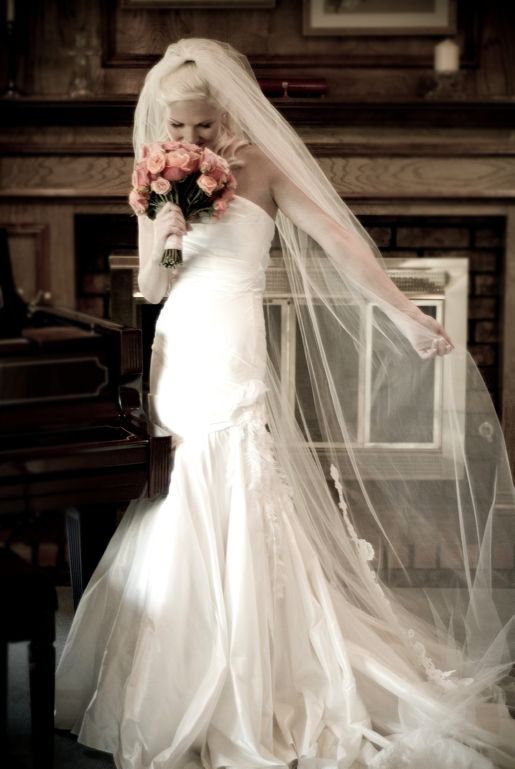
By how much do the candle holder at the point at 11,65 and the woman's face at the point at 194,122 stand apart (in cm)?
160

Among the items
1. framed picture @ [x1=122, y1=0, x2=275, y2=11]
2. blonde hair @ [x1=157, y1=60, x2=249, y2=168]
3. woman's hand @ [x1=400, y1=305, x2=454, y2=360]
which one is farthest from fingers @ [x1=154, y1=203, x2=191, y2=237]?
framed picture @ [x1=122, y1=0, x2=275, y2=11]

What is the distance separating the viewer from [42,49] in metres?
3.86

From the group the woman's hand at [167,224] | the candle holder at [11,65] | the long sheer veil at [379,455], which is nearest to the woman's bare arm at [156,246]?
the woman's hand at [167,224]

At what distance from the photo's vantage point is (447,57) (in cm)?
372

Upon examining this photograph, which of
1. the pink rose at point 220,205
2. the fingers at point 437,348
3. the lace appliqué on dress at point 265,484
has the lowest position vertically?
the lace appliqué on dress at point 265,484

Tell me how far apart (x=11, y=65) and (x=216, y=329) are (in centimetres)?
209

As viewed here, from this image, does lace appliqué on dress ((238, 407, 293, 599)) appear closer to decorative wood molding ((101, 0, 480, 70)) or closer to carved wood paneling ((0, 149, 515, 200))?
carved wood paneling ((0, 149, 515, 200))

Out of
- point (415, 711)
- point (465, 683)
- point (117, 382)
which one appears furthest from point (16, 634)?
point (465, 683)

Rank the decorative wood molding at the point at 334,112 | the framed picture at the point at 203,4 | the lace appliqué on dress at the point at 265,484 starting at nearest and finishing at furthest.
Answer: the lace appliqué on dress at the point at 265,484 → the decorative wood molding at the point at 334,112 → the framed picture at the point at 203,4

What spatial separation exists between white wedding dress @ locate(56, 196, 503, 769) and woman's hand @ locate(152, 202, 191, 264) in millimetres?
168

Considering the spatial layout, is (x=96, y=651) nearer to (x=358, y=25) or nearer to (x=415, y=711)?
(x=415, y=711)

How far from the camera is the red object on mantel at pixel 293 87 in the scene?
12.1ft

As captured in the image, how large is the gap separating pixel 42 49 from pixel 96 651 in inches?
102

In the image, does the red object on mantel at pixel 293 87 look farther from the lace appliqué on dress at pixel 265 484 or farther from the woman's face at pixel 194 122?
the lace appliqué on dress at pixel 265 484
